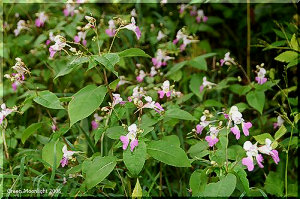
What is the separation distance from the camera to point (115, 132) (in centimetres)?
171

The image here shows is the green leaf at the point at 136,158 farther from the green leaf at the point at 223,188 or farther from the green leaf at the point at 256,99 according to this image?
the green leaf at the point at 256,99

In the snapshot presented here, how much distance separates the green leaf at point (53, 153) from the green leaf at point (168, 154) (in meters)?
0.43

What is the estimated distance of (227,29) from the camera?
3.75m

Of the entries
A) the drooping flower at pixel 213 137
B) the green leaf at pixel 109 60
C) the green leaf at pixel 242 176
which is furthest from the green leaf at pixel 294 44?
the green leaf at pixel 109 60

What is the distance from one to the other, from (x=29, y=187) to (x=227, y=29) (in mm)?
2389

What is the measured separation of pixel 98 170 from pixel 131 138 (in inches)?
6.9

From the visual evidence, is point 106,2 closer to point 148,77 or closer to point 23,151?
point 148,77

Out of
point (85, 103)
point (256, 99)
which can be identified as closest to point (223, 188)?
point (85, 103)

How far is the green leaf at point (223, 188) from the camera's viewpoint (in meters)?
1.47

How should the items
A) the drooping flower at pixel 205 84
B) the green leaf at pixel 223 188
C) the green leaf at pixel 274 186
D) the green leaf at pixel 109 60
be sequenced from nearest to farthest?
the green leaf at pixel 223 188
the green leaf at pixel 109 60
the green leaf at pixel 274 186
the drooping flower at pixel 205 84

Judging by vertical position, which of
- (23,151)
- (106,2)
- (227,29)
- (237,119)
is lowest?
(23,151)

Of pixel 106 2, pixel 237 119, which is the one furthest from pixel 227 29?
pixel 237 119

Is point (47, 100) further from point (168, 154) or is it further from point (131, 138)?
point (168, 154)

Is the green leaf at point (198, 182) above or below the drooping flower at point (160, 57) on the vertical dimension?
below
